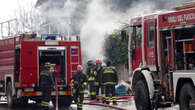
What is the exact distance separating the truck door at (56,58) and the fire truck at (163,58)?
393 centimetres

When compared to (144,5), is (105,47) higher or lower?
lower

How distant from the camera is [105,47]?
98.8 ft

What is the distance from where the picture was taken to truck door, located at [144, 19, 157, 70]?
12.5 meters

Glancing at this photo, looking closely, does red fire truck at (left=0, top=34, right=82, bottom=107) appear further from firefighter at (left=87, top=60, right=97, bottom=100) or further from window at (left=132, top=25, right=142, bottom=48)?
window at (left=132, top=25, right=142, bottom=48)

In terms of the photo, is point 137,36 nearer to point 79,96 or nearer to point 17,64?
point 79,96

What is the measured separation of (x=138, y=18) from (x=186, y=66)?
9.75ft

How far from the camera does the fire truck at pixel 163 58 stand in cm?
1103

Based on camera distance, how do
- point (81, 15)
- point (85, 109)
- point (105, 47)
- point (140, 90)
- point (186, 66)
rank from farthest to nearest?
point (81, 15) → point (105, 47) → point (85, 109) → point (140, 90) → point (186, 66)

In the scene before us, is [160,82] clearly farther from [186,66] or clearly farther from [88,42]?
[88,42]

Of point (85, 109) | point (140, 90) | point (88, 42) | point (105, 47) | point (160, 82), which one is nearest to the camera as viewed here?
point (160, 82)

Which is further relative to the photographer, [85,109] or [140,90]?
[85,109]

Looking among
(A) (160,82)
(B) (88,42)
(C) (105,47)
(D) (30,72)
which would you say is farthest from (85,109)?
(B) (88,42)

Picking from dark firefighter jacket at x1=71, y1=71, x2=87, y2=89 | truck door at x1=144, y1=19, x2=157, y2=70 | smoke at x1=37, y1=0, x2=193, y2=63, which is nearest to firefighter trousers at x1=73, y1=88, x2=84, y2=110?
dark firefighter jacket at x1=71, y1=71, x2=87, y2=89

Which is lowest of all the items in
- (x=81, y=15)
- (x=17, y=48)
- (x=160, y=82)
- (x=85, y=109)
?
(x=85, y=109)
